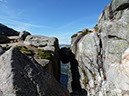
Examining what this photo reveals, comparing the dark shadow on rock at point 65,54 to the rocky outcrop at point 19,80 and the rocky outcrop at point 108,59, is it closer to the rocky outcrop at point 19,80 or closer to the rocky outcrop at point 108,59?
the rocky outcrop at point 108,59

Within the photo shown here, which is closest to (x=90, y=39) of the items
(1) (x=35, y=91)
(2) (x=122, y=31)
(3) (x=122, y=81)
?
(2) (x=122, y=31)

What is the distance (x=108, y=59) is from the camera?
16.5 m

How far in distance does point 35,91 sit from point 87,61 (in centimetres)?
1868

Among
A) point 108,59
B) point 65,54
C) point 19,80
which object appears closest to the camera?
point 19,80

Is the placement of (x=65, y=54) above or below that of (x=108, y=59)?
above

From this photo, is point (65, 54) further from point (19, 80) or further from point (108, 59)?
point (19, 80)

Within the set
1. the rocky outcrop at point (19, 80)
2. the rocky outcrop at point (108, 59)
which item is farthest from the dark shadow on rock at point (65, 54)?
the rocky outcrop at point (19, 80)

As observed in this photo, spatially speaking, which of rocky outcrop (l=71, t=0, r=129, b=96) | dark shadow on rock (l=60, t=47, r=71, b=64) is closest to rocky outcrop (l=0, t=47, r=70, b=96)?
rocky outcrop (l=71, t=0, r=129, b=96)

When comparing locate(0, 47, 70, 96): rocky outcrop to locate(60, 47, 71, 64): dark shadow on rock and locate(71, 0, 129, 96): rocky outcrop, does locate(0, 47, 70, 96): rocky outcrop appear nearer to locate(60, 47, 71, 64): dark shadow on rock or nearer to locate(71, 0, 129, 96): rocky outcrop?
locate(71, 0, 129, 96): rocky outcrop

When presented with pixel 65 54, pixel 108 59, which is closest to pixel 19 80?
pixel 108 59

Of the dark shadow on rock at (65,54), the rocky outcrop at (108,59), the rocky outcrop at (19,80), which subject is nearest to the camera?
the rocky outcrop at (19,80)

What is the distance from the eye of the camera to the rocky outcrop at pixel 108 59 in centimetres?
1379

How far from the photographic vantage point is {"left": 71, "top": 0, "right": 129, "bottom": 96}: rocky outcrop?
13789 millimetres

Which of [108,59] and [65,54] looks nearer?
[108,59]
